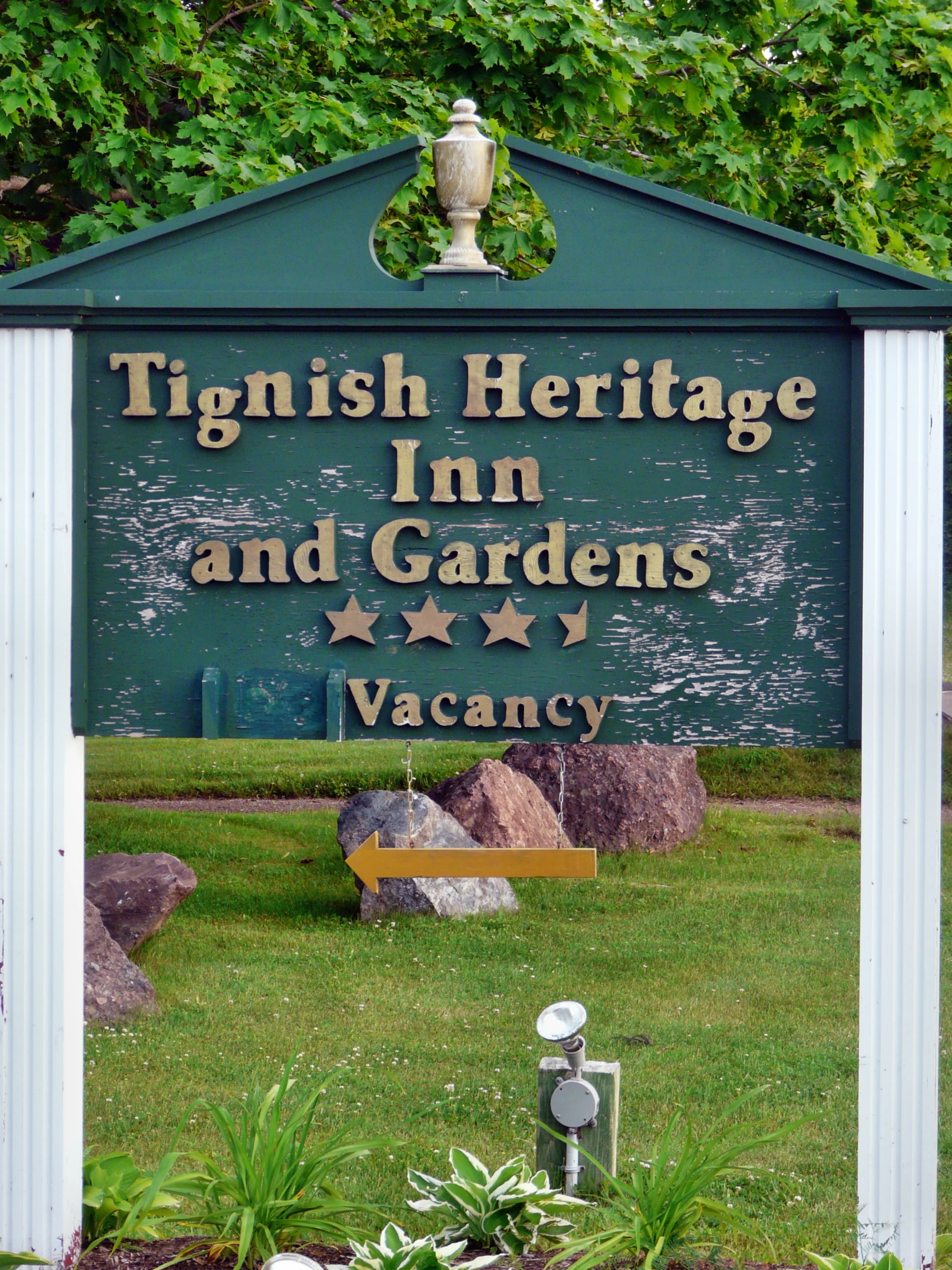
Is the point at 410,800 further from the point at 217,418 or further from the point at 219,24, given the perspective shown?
the point at 219,24

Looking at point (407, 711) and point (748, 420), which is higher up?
point (748, 420)

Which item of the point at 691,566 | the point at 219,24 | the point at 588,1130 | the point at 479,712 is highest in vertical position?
the point at 219,24

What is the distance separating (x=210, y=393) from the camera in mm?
3338

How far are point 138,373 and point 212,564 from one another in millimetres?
504

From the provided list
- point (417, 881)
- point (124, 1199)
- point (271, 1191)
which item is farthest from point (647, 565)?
point (417, 881)

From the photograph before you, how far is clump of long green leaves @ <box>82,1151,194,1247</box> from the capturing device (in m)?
3.32

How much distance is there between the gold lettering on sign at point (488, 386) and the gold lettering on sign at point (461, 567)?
0.33 metres

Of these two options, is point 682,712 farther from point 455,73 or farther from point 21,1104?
point 455,73

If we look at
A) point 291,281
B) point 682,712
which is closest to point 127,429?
point 291,281

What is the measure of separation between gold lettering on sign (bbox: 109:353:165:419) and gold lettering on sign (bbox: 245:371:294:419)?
9.1 inches

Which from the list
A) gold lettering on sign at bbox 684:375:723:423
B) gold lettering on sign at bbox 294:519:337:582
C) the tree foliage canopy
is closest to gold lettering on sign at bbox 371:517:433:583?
gold lettering on sign at bbox 294:519:337:582

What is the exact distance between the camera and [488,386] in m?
3.31

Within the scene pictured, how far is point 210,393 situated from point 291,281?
1.12 feet

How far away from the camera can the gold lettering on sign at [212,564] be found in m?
3.35
